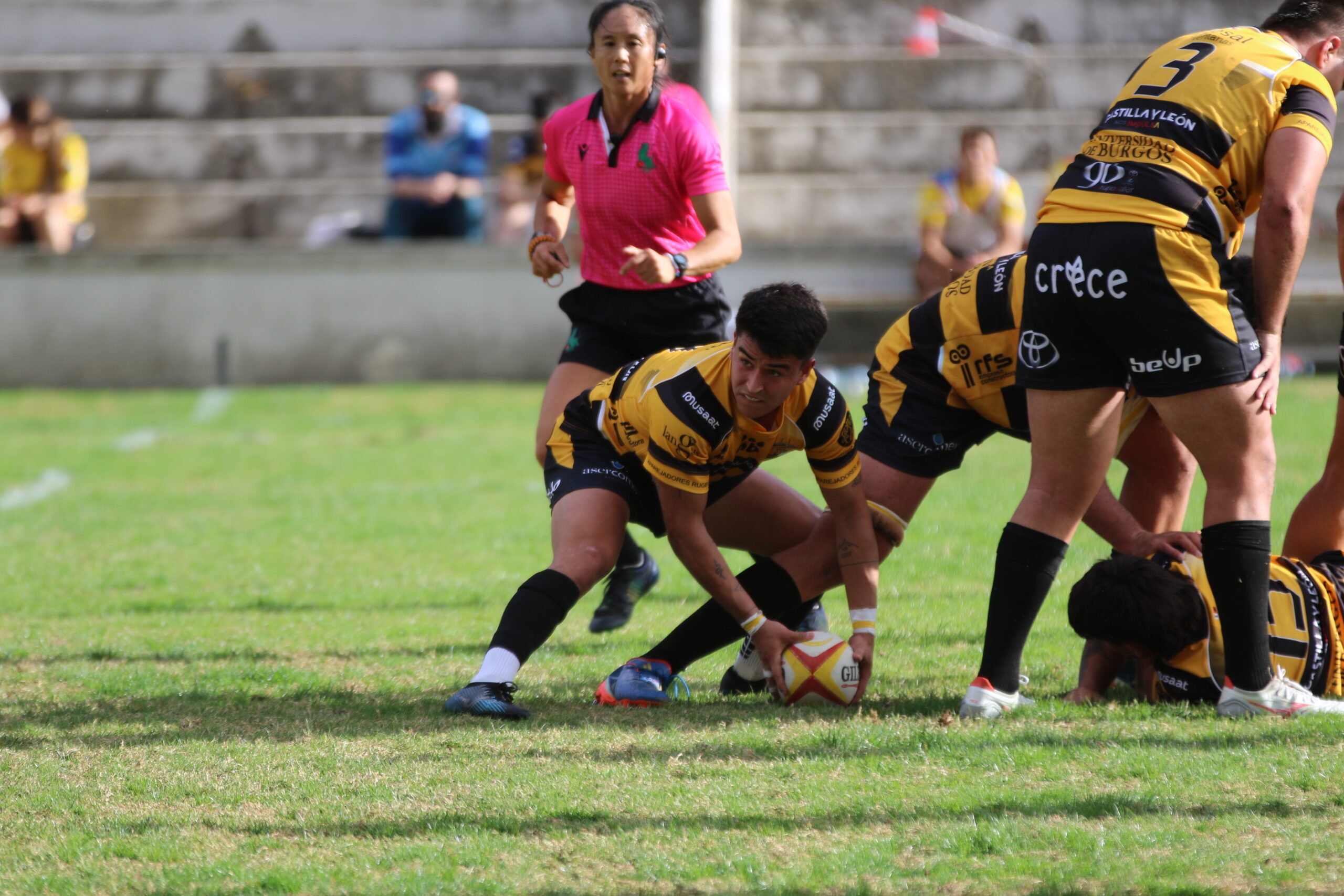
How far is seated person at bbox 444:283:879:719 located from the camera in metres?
4.07

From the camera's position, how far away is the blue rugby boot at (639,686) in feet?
14.3

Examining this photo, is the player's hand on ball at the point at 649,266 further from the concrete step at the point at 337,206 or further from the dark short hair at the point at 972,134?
the concrete step at the point at 337,206

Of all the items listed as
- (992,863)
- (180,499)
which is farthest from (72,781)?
(180,499)

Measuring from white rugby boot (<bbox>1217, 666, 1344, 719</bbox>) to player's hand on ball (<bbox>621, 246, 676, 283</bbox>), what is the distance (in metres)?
2.08

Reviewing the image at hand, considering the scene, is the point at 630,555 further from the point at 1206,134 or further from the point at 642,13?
the point at 1206,134

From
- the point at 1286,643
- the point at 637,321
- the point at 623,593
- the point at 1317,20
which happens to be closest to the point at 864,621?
the point at 1286,643

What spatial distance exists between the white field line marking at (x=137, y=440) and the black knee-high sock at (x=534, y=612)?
7.78 meters

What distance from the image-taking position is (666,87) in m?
5.58

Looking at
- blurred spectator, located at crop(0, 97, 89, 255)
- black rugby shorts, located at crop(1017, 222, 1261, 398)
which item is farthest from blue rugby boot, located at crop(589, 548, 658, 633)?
blurred spectator, located at crop(0, 97, 89, 255)

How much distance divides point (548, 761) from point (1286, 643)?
2130 millimetres

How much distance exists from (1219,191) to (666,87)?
238 centimetres

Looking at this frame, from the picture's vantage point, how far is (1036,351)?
402 centimetres

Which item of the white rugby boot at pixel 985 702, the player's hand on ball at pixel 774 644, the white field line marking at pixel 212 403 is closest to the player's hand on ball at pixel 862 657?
the player's hand on ball at pixel 774 644

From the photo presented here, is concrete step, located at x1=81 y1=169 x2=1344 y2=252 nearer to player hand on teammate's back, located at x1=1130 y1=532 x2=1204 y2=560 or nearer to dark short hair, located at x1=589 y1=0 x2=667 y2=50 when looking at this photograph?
dark short hair, located at x1=589 y1=0 x2=667 y2=50
